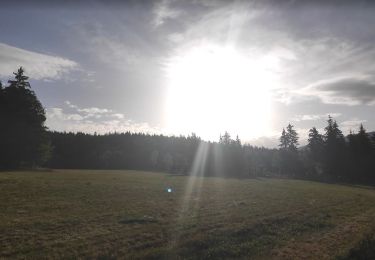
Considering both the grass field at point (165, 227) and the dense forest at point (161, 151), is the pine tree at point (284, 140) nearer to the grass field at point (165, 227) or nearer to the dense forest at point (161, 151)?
the dense forest at point (161, 151)

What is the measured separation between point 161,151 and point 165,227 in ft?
448

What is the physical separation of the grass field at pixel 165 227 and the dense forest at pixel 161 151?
24.6 metres

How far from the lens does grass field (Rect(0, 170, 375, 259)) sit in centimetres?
1623

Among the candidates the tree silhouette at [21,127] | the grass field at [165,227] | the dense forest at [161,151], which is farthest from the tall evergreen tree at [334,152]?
the tree silhouette at [21,127]

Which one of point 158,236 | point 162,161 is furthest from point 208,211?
point 162,161

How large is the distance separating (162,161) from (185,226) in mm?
115251

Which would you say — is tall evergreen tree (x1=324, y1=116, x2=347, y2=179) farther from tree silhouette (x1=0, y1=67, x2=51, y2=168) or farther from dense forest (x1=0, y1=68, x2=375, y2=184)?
tree silhouette (x1=0, y1=67, x2=51, y2=168)

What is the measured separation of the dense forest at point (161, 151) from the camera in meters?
56.4

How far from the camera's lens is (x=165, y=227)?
69.8 feet

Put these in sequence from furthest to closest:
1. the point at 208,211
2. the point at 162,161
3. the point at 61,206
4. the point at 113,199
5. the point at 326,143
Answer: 1. the point at 162,161
2. the point at 326,143
3. the point at 113,199
4. the point at 208,211
5. the point at 61,206

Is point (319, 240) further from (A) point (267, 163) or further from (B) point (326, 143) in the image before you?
(A) point (267, 163)

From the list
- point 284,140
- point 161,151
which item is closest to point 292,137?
point 284,140

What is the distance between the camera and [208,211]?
27.8 m

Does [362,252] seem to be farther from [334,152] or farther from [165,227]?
[334,152]
